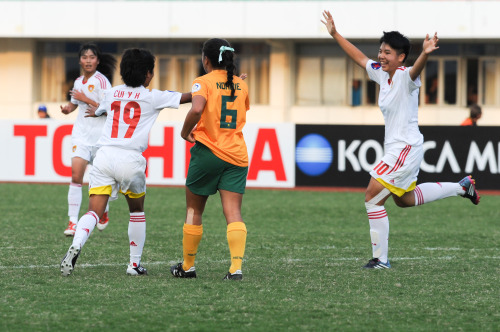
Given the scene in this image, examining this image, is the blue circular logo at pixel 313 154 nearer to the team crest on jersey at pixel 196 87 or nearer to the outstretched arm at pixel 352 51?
the outstretched arm at pixel 352 51

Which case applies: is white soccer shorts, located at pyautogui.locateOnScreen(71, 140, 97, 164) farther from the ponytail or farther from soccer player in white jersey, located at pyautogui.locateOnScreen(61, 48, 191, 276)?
the ponytail

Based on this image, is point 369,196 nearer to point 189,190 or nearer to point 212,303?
point 189,190

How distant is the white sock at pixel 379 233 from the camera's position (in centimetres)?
779

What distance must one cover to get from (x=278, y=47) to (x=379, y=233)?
28935 mm

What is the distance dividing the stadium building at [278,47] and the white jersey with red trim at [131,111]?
2764 centimetres

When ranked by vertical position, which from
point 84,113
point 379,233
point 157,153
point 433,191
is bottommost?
point 379,233

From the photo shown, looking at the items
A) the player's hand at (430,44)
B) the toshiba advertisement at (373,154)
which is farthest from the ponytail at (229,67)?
the toshiba advertisement at (373,154)

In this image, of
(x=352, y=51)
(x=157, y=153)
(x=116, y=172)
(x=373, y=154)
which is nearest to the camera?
(x=116, y=172)

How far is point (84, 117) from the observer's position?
10.2m

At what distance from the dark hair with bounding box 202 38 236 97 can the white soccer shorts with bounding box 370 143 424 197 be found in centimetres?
A: 155

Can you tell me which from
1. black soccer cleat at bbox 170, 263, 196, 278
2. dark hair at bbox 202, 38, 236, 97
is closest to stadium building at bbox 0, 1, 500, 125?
dark hair at bbox 202, 38, 236, 97

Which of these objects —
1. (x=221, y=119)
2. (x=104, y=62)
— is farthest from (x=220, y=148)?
(x=104, y=62)

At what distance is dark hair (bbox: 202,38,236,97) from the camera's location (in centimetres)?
689

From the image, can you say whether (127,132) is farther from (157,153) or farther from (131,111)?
(157,153)
